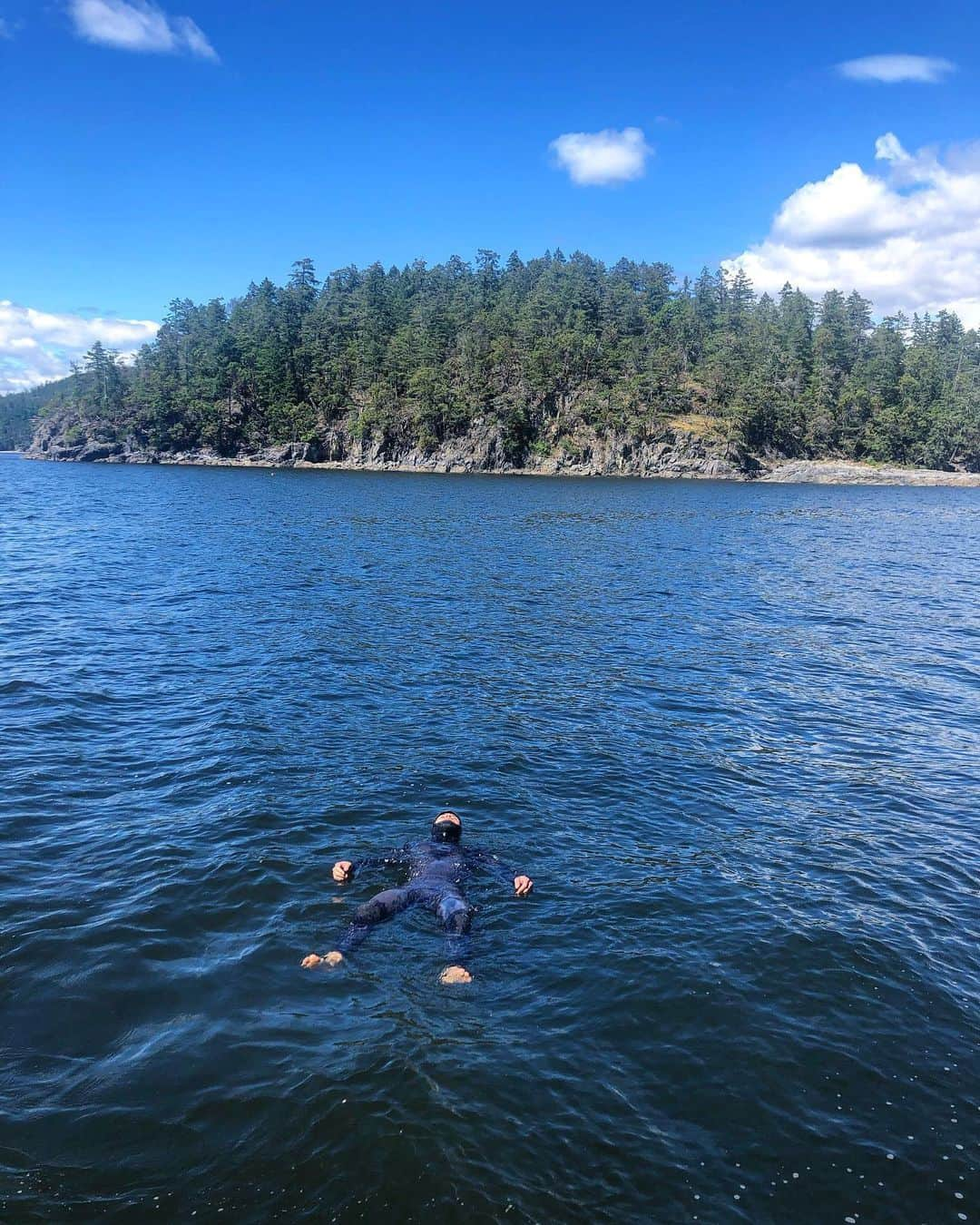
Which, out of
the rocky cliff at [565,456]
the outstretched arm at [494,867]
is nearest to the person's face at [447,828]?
the outstretched arm at [494,867]

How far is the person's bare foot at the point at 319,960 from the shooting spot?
1082cm

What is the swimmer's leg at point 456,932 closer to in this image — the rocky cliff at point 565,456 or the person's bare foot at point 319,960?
the person's bare foot at point 319,960

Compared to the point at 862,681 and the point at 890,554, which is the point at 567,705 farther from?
the point at 890,554

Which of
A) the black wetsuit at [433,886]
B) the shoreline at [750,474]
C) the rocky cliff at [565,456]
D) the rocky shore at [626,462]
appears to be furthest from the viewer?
the rocky cliff at [565,456]

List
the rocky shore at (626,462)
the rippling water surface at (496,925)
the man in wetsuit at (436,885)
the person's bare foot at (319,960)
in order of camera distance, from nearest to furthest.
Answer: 1. the rippling water surface at (496,925)
2. the person's bare foot at (319,960)
3. the man in wetsuit at (436,885)
4. the rocky shore at (626,462)

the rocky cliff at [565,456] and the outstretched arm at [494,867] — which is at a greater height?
the rocky cliff at [565,456]

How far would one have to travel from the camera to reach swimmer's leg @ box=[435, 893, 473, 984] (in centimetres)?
1068

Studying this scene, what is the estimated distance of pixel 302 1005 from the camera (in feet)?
32.9

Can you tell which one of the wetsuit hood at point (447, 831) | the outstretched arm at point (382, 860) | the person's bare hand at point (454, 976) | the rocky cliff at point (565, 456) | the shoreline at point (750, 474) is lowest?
the person's bare hand at point (454, 976)

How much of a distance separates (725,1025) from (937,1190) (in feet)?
9.11

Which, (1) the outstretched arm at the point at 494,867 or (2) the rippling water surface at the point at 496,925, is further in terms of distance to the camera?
(1) the outstretched arm at the point at 494,867

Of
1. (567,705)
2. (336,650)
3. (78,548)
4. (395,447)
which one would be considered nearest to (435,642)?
(336,650)

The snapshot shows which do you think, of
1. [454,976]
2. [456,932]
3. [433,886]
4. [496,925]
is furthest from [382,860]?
[454,976]

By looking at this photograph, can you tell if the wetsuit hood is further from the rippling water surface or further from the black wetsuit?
the rippling water surface
